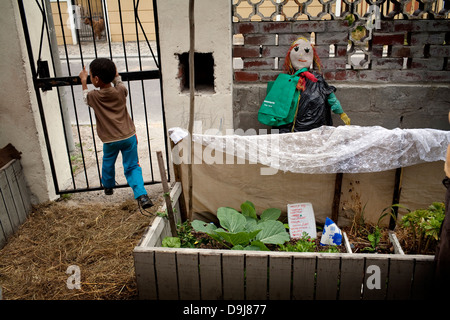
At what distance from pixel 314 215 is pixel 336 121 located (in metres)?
1.33

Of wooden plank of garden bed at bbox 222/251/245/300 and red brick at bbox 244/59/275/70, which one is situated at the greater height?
red brick at bbox 244/59/275/70

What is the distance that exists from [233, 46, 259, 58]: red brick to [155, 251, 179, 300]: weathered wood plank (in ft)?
7.52

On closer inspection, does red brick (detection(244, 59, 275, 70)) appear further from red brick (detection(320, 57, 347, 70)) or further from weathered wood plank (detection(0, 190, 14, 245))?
weathered wood plank (detection(0, 190, 14, 245))

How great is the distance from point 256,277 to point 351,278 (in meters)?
0.54

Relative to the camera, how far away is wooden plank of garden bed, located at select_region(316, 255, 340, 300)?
7.31 ft

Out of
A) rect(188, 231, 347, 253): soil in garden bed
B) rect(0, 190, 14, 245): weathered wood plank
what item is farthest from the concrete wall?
rect(188, 231, 347, 253): soil in garden bed

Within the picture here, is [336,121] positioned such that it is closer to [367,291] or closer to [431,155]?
[431,155]

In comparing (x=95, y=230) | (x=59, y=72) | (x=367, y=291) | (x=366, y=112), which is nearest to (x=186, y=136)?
(x=95, y=230)

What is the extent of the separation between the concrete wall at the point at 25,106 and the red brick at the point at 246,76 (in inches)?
78.1

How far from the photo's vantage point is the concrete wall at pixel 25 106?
11.6 ft

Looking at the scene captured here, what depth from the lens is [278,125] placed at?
3.83m

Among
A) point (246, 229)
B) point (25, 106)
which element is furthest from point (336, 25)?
point (25, 106)

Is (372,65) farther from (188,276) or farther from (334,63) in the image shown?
(188,276)

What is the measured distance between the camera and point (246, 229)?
114 inches
